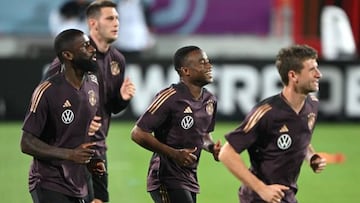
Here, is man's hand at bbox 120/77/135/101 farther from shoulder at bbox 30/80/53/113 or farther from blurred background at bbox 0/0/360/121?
blurred background at bbox 0/0/360/121

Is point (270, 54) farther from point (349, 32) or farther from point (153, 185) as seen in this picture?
point (153, 185)

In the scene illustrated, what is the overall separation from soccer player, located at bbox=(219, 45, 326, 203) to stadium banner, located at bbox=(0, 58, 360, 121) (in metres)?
11.2

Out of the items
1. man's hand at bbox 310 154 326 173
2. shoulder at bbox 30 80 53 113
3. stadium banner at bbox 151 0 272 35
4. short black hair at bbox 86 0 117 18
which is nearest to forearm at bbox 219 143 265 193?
man's hand at bbox 310 154 326 173

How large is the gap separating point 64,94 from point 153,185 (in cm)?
131

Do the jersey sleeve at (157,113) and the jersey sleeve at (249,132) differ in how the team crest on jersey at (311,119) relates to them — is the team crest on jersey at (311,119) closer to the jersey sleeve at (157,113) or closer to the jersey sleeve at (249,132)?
the jersey sleeve at (249,132)

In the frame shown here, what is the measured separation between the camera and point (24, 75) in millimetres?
19688

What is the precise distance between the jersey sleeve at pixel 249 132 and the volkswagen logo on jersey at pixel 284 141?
0.20m

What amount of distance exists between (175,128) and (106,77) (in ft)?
5.17

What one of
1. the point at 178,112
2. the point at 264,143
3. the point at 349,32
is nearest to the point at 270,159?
the point at 264,143

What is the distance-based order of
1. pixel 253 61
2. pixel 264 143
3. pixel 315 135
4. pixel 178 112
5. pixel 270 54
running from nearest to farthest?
1. pixel 264 143
2. pixel 178 112
3. pixel 315 135
4. pixel 253 61
5. pixel 270 54

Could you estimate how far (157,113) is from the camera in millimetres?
9102

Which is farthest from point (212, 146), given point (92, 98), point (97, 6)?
point (97, 6)

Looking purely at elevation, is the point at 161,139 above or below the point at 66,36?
below

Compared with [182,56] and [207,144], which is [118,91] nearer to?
[182,56]
